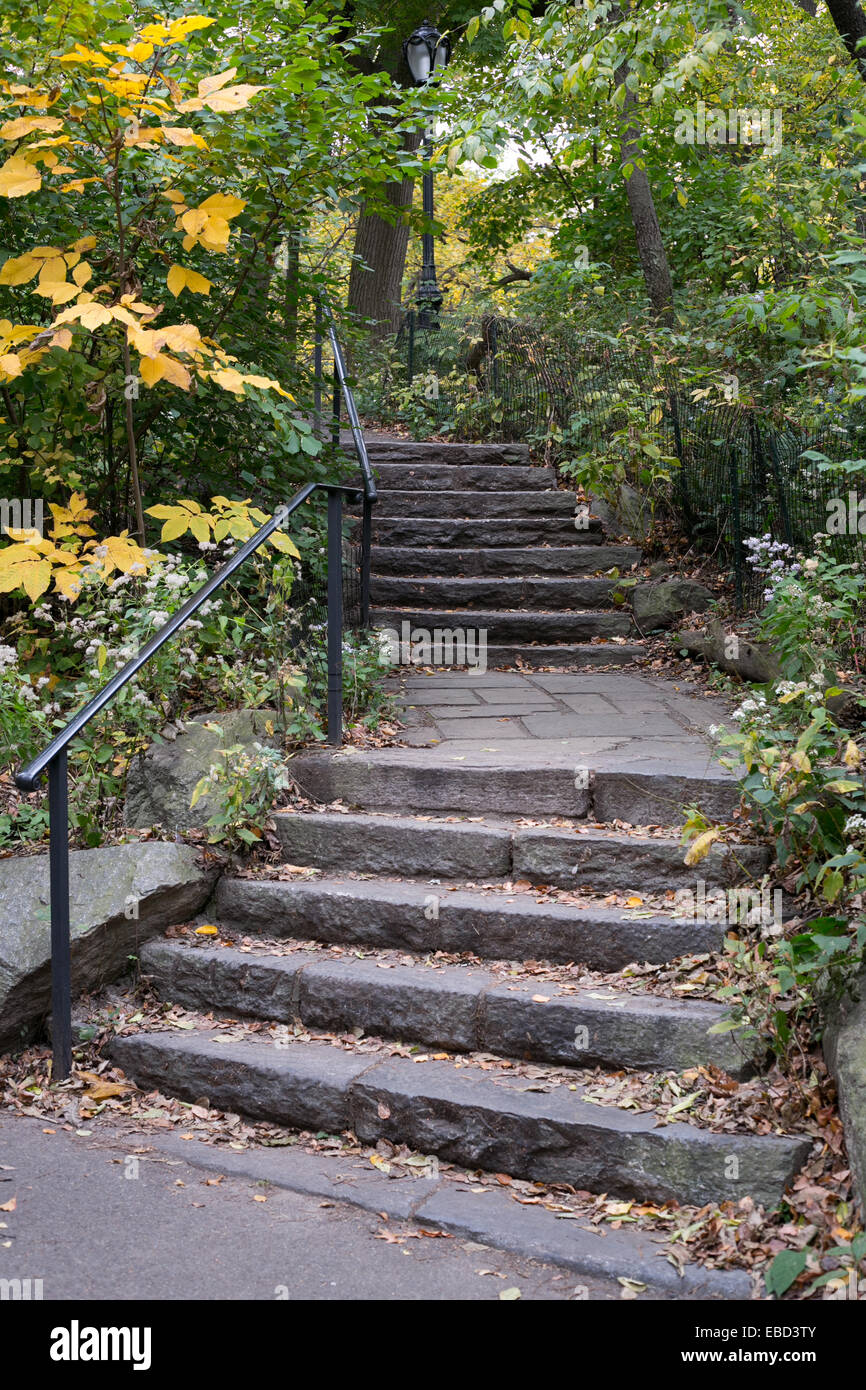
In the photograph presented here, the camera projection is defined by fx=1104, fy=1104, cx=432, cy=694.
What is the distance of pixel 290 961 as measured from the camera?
12.0 ft

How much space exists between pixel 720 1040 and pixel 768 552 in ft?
12.5

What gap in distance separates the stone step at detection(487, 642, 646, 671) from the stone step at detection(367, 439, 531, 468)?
2775 mm

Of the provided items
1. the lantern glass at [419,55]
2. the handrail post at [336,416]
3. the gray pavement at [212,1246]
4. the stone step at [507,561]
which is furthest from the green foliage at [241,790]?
the lantern glass at [419,55]

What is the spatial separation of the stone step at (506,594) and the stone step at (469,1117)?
422cm

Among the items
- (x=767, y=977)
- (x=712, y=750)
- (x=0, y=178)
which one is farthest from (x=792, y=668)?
(x=0, y=178)

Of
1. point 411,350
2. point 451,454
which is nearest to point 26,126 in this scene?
point 451,454

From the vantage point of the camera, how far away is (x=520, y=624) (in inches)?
273

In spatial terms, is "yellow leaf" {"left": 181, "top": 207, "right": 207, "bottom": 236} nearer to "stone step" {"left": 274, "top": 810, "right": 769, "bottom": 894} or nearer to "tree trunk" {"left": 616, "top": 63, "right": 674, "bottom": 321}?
"stone step" {"left": 274, "top": 810, "right": 769, "bottom": 894}

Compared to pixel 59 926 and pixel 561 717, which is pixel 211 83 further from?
pixel 561 717

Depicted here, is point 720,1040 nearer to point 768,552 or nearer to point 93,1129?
point 93,1129

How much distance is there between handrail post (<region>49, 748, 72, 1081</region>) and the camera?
11.1 ft

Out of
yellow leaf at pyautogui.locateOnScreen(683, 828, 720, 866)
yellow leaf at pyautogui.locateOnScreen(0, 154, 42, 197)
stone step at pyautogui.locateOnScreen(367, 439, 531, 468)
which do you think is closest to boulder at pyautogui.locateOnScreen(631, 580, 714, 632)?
stone step at pyautogui.locateOnScreen(367, 439, 531, 468)

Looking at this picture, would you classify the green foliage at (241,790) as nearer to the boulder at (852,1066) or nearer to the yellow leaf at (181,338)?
the yellow leaf at (181,338)

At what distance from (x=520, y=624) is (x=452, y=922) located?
11.6ft
